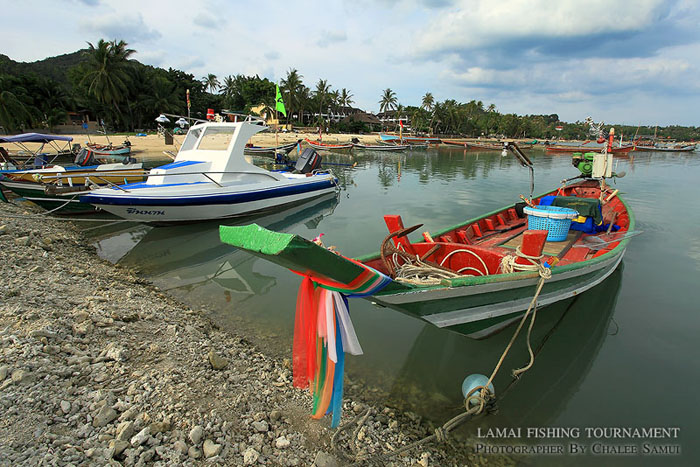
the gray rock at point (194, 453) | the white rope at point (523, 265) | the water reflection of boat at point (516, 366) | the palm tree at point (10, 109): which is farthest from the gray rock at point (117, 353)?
the palm tree at point (10, 109)

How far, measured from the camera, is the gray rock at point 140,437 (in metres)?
2.51

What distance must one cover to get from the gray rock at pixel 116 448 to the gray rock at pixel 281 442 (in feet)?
3.68

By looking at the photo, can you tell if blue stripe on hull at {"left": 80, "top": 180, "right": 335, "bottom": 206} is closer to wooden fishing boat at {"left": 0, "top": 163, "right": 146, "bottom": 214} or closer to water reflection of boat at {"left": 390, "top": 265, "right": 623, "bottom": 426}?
wooden fishing boat at {"left": 0, "top": 163, "right": 146, "bottom": 214}

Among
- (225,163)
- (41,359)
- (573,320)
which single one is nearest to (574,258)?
(573,320)

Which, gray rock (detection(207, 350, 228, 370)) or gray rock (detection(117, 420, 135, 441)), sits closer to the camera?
gray rock (detection(117, 420, 135, 441))

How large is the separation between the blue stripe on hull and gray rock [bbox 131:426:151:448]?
291 inches

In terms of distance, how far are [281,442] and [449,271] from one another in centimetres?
265

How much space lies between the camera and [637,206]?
50.1ft

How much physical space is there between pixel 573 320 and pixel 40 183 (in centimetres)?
1418

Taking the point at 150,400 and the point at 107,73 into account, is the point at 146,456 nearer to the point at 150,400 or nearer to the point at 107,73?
the point at 150,400

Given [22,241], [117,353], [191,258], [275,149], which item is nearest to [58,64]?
[275,149]

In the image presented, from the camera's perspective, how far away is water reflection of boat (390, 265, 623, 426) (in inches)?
151

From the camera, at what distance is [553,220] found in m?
6.02

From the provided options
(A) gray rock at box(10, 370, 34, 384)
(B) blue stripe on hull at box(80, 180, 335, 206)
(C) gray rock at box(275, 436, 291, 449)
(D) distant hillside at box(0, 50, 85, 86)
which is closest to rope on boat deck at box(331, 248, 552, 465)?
(C) gray rock at box(275, 436, 291, 449)
